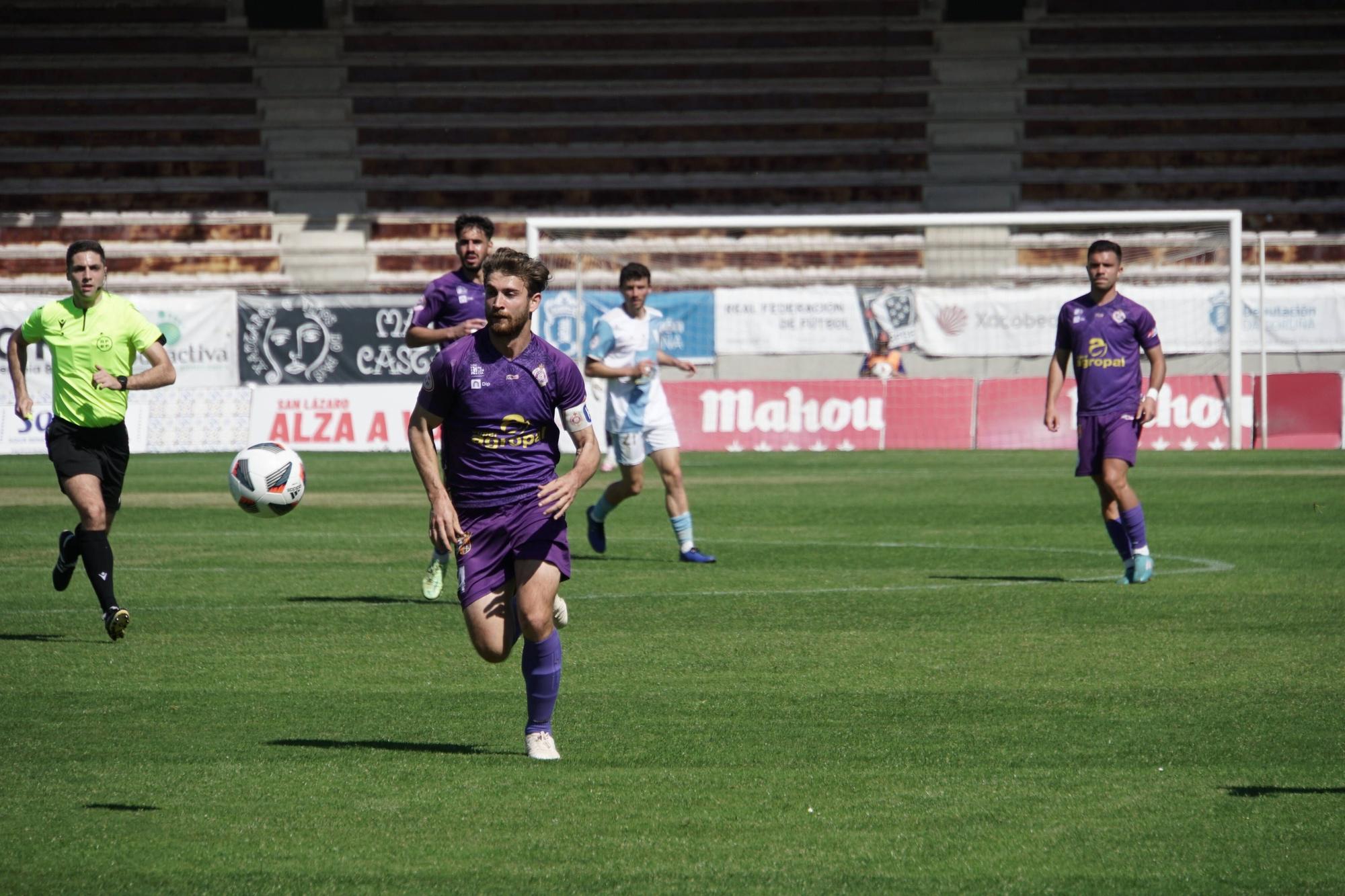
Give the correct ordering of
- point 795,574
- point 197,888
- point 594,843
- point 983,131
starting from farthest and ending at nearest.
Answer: point 983,131
point 795,574
point 594,843
point 197,888

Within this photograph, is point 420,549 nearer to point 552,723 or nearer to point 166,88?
point 552,723

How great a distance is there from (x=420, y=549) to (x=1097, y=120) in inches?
948

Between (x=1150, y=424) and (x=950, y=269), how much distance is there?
332 inches

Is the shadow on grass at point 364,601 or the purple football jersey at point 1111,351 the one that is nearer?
the shadow on grass at point 364,601

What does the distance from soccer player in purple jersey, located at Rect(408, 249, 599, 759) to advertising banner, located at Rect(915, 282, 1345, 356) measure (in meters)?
22.5

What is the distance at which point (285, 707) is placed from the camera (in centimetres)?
755

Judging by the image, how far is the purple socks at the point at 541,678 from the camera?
646 centimetres

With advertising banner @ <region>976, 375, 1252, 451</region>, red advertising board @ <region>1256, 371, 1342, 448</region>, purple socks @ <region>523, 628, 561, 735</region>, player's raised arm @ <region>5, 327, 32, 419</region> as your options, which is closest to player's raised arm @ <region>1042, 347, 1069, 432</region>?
purple socks @ <region>523, 628, 561, 735</region>

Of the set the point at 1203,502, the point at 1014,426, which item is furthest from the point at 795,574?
the point at 1014,426

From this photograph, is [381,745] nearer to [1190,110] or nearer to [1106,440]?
[1106,440]

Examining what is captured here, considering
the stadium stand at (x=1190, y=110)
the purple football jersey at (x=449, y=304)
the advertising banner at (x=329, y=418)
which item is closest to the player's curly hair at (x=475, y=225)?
the purple football jersey at (x=449, y=304)

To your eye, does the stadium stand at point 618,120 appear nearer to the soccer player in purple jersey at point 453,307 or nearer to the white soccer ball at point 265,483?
the soccer player in purple jersey at point 453,307

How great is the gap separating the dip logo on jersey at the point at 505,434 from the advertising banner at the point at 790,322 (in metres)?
22.2

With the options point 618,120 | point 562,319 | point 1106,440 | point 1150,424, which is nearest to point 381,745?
point 1106,440
